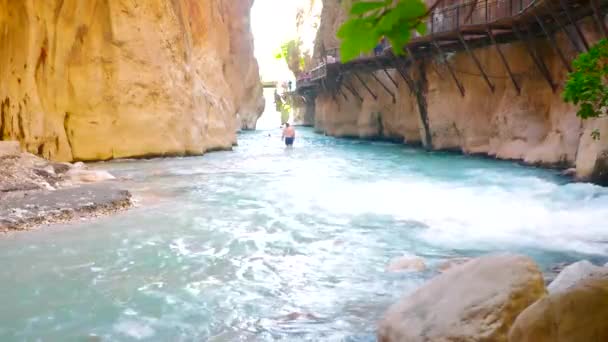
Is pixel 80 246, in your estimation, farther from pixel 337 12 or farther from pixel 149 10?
pixel 337 12

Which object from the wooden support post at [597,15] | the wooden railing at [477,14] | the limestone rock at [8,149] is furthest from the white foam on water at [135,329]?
the wooden railing at [477,14]

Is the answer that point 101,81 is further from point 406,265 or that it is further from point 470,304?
point 470,304

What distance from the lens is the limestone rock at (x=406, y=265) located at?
557cm

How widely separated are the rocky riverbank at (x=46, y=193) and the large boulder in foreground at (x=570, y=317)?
21.7 feet

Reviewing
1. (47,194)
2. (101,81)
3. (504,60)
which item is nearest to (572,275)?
(47,194)

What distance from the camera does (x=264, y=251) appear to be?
6559 mm

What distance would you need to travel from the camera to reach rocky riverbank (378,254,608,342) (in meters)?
2.35

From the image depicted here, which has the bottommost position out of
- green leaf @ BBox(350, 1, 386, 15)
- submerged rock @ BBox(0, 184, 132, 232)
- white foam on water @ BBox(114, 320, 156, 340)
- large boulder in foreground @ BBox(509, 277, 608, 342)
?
white foam on water @ BBox(114, 320, 156, 340)

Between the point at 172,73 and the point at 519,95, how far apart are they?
11283 mm

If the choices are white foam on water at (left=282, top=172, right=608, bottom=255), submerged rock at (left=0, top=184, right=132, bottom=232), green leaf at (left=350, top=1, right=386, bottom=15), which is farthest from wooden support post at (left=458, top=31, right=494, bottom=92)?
green leaf at (left=350, top=1, right=386, bottom=15)

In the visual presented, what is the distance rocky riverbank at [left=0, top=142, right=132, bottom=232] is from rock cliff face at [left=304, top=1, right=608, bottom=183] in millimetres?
9457

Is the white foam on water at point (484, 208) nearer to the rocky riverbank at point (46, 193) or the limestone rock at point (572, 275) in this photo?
the limestone rock at point (572, 275)

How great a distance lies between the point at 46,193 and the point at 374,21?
355 inches

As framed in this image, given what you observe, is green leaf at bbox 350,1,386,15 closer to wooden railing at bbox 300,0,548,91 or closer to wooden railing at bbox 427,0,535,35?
wooden railing at bbox 300,0,548,91
